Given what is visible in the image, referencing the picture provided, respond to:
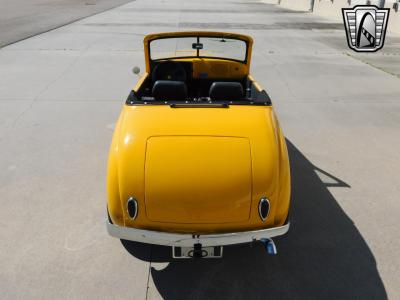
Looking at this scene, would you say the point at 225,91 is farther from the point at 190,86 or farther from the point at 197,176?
the point at 197,176

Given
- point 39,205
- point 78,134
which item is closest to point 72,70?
point 78,134

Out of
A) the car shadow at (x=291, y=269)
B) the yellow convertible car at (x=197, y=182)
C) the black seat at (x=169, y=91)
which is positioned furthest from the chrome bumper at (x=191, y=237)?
the black seat at (x=169, y=91)

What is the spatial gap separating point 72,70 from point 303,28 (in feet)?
53.0

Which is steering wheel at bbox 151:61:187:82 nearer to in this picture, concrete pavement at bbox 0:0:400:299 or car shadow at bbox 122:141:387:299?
concrete pavement at bbox 0:0:400:299

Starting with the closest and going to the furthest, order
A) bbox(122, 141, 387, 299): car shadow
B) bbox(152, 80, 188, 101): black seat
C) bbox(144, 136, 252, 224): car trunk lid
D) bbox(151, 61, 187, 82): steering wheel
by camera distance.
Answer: bbox(144, 136, 252, 224): car trunk lid < bbox(122, 141, 387, 299): car shadow < bbox(152, 80, 188, 101): black seat < bbox(151, 61, 187, 82): steering wheel

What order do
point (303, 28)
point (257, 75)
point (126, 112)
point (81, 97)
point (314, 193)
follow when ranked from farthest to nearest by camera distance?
1. point (303, 28)
2. point (257, 75)
3. point (81, 97)
4. point (314, 193)
5. point (126, 112)

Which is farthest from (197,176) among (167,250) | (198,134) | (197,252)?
(167,250)

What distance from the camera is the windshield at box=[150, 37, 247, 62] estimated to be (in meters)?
5.17

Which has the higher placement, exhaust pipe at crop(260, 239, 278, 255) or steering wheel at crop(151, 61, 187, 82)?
steering wheel at crop(151, 61, 187, 82)

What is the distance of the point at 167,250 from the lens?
3.71 meters

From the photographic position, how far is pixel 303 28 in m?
22.2

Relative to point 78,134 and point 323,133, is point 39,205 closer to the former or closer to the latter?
point 78,134

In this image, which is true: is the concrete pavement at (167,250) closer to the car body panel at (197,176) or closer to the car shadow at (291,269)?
the car shadow at (291,269)

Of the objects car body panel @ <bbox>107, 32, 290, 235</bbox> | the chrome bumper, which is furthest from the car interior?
the chrome bumper
